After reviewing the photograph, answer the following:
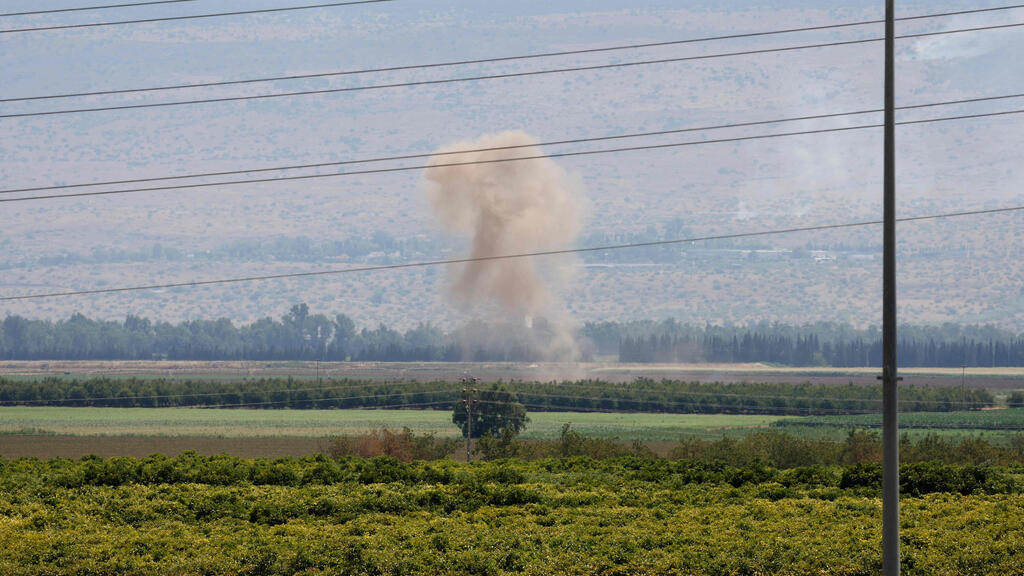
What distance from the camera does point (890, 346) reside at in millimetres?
19219

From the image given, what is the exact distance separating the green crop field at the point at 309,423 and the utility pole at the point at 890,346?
83729 millimetres

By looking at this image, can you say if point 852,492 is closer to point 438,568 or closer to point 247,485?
point 438,568

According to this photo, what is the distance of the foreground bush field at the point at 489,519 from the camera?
26.4 m

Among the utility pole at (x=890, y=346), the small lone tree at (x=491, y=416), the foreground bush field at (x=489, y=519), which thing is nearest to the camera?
the utility pole at (x=890, y=346)

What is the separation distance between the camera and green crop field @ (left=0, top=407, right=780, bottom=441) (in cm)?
11300

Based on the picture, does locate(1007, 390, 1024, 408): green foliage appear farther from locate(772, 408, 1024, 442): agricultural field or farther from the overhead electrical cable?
locate(772, 408, 1024, 442): agricultural field

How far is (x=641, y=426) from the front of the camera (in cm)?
12825

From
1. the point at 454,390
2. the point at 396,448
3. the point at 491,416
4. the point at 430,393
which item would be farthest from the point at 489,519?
the point at 454,390

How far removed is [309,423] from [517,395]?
35.1m

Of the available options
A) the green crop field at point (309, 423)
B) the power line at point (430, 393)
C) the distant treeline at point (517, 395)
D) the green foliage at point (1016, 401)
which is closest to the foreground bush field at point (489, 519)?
the green crop field at point (309, 423)

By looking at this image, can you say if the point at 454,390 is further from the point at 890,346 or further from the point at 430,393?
the point at 890,346

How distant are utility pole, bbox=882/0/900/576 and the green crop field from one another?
275 feet

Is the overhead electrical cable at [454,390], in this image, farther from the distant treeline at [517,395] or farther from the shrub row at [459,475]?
the shrub row at [459,475]

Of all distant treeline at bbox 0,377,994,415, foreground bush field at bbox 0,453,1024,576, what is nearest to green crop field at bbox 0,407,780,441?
distant treeline at bbox 0,377,994,415
